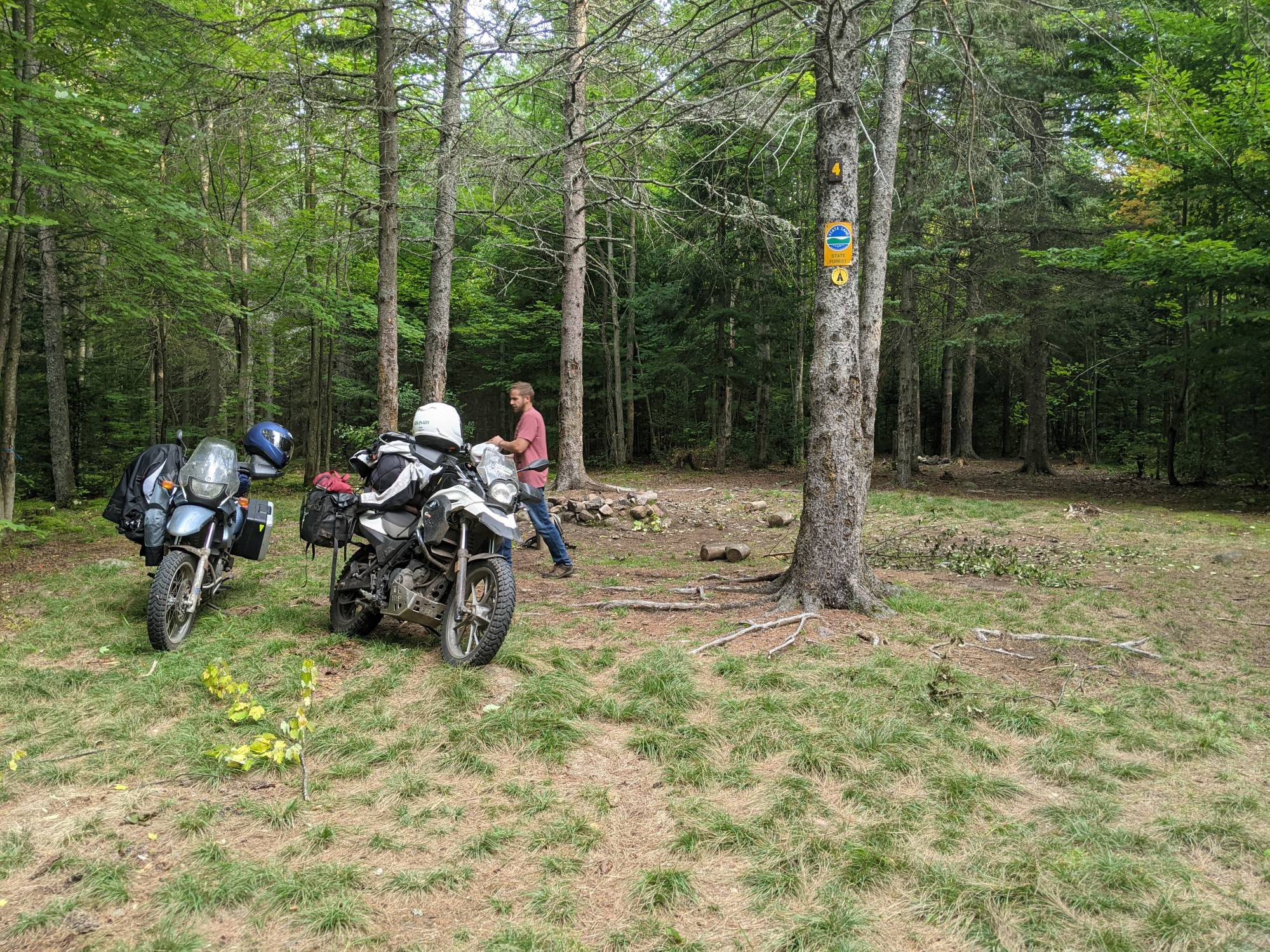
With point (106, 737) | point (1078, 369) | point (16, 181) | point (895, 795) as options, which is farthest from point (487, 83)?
point (1078, 369)

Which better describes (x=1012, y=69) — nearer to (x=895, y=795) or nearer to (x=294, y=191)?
(x=294, y=191)

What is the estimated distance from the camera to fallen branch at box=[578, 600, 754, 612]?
19.0 feet

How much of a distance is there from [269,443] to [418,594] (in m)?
2.05

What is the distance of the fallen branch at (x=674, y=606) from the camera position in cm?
580

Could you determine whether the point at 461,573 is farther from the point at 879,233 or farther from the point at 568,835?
the point at 879,233

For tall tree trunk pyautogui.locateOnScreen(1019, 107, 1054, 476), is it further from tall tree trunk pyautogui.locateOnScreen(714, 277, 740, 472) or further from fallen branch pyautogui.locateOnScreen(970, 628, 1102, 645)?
fallen branch pyautogui.locateOnScreen(970, 628, 1102, 645)

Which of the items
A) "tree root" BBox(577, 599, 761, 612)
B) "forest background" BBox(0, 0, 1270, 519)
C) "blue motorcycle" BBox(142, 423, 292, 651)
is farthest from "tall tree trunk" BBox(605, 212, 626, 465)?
"blue motorcycle" BBox(142, 423, 292, 651)

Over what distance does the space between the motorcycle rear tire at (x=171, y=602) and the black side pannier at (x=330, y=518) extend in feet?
2.51

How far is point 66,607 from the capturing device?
19.1 feet

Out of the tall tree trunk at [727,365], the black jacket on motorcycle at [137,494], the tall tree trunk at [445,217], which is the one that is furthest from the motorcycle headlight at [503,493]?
the tall tree trunk at [727,365]

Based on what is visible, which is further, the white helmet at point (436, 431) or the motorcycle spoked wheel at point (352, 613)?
the motorcycle spoked wheel at point (352, 613)

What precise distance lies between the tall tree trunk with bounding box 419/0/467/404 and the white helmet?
5.02 m

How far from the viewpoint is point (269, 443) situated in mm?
5637

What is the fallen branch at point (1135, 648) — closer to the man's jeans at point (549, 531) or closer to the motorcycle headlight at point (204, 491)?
the man's jeans at point (549, 531)
